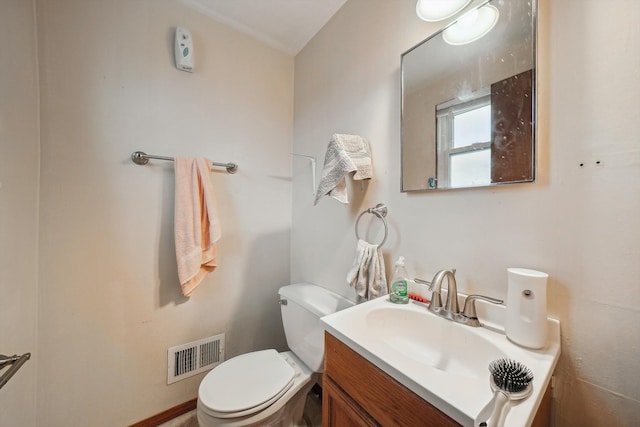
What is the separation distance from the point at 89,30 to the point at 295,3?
1.04 m

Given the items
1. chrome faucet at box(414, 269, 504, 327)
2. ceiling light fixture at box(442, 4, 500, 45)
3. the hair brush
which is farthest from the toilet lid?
ceiling light fixture at box(442, 4, 500, 45)

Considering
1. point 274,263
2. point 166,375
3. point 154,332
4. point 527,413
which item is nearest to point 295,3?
point 274,263

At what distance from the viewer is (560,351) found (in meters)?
0.63

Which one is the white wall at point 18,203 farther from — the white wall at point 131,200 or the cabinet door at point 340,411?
the cabinet door at point 340,411

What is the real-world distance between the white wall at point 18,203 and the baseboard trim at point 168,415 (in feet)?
1.51

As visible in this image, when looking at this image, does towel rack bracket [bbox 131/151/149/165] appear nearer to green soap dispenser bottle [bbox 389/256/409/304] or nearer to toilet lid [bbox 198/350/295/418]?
toilet lid [bbox 198/350/295/418]

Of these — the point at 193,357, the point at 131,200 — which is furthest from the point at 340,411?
the point at 131,200

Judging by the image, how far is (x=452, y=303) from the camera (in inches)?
30.7

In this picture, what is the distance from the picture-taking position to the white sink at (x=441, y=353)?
0.44 meters

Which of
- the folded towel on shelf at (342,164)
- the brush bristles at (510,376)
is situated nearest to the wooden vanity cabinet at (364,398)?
the brush bristles at (510,376)

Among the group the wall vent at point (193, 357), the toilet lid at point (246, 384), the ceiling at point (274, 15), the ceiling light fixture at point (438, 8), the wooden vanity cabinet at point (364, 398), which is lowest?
the wall vent at point (193, 357)

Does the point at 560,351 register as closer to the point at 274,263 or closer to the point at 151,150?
the point at 274,263

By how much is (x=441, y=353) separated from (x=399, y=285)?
25 cm

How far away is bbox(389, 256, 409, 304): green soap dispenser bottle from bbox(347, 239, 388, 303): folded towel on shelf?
74mm
